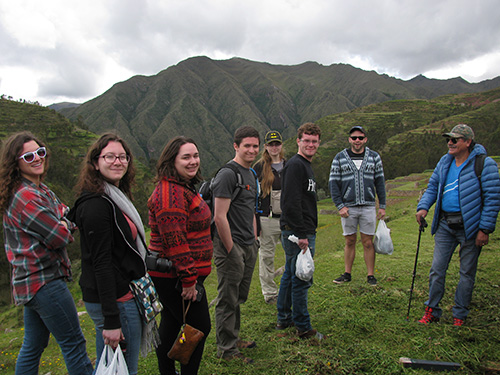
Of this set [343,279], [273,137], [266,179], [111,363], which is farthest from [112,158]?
[343,279]

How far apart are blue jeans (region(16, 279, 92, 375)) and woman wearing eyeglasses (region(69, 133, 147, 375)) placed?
0.44 meters

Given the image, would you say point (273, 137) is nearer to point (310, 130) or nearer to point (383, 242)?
point (310, 130)

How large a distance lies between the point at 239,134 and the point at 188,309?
5.85ft

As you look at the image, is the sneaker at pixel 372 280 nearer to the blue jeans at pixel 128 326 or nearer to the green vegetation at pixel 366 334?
the green vegetation at pixel 366 334

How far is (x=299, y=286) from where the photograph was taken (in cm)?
371

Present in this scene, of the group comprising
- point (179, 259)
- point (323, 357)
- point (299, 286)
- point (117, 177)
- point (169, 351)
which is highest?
point (117, 177)

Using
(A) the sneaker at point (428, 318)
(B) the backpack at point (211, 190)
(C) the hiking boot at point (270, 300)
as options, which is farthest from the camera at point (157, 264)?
(A) the sneaker at point (428, 318)

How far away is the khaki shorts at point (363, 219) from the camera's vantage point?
5227 millimetres

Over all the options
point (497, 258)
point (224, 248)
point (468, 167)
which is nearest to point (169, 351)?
point (224, 248)

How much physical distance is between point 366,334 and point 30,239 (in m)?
3.51

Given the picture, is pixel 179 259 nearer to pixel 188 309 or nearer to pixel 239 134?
pixel 188 309

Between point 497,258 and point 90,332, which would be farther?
point 90,332

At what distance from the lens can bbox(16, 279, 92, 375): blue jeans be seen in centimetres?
252

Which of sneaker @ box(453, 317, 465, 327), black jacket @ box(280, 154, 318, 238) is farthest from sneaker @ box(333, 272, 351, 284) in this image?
black jacket @ box(280, 154, 318, 238)
